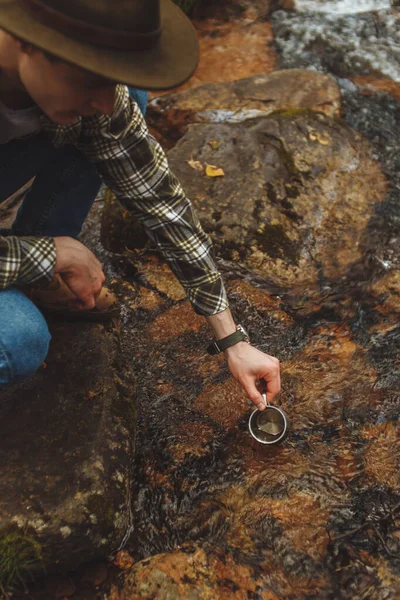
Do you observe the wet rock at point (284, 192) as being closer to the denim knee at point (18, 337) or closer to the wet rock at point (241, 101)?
the wet rock at point (241, 101)

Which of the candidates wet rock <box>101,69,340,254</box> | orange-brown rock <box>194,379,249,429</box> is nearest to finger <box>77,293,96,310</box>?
orange-brown rock <box>194,379,249,429</box>

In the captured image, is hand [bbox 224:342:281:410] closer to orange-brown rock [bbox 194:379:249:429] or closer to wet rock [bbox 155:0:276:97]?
orange-brown rock [bbox 194:379:249:429]

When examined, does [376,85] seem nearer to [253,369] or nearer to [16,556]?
[253,369]

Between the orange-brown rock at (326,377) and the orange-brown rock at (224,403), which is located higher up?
the orange-brown rock at (224,403)

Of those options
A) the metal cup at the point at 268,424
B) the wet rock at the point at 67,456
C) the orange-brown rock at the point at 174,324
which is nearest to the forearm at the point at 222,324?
the metal cup at the point at 268,424

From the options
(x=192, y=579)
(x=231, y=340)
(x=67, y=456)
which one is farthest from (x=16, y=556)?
(x=231, y=340)

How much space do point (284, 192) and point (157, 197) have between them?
1475 millimetres

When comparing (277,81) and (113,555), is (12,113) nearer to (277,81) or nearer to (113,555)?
(113,555)

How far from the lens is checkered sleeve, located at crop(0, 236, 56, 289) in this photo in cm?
201

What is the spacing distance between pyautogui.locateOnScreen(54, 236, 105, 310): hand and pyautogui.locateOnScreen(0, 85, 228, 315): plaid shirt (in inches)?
11.2

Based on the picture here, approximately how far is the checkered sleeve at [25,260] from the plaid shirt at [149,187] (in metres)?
0.40

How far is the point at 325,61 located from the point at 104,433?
4.86 meters

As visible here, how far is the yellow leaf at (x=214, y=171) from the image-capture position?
11.8 feet

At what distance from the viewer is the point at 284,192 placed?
3.56 meters
